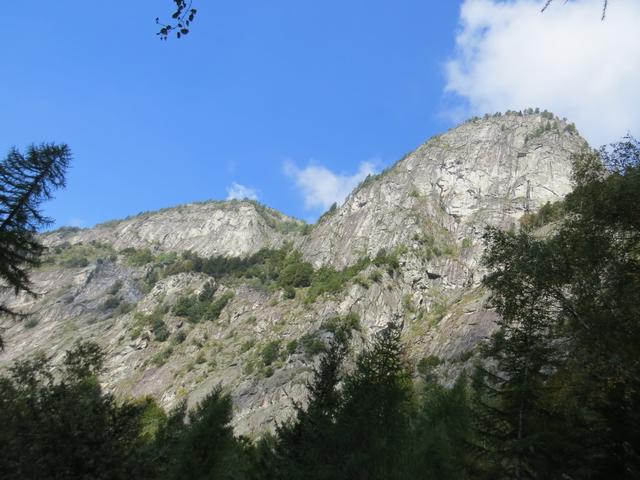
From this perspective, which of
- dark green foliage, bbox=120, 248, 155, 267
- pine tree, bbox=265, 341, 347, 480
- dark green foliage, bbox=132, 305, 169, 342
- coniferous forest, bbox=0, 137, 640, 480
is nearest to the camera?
coniferous forest, bbox=0, 137, 640, 480

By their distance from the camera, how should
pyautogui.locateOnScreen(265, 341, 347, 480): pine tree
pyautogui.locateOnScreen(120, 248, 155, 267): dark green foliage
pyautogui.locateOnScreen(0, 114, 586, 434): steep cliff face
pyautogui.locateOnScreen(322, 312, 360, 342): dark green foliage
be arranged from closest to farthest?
pyautogui.locateOnScreen(265, 341, 347, 480): pine tree → pyautogui.locateOnScreen(0, 114, 586, 434): steep cliff face → pyautogui.locateOnScreen(322, 312, 360, 342): dark green foliage → pyautogui.locateOnScreen(120, 248, 155, 267): dark green foliage

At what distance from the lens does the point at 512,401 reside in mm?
16547

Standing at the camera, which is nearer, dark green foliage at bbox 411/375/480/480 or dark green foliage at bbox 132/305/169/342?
dark green foliage at bbox 411/375/480/480

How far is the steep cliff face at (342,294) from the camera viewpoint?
80269 mm

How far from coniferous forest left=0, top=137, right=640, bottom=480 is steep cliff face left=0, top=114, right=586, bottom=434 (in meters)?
46.0

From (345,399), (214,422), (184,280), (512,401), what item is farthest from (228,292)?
(512,401)

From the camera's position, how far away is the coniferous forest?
9.74m

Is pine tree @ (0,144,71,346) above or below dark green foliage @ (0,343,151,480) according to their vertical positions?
above

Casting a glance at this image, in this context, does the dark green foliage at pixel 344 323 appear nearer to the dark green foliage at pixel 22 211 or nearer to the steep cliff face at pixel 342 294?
the steep cliff face at pixel 342 294

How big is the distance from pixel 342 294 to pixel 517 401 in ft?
278

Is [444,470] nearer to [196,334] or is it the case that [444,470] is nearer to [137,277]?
[196,334]

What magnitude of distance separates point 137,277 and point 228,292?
196ft

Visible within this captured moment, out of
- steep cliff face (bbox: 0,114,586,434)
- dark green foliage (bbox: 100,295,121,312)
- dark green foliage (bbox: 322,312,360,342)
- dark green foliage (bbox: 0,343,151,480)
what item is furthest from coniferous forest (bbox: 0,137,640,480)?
dark green foliage (bbox: 100,295,121,312)

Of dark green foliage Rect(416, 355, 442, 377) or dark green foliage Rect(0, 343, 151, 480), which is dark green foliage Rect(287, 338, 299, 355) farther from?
dark green foliage Rect(0, 343, 151, 480)
